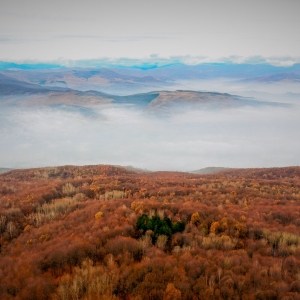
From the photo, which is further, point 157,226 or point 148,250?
point 157,226

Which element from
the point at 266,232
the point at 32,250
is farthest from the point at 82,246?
the point at 266,232

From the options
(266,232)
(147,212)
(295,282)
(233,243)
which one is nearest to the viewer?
(295,282)

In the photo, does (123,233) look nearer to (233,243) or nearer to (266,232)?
(233,243)

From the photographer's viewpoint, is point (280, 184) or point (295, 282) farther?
point (280, 184)

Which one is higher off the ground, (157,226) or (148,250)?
(157,226)

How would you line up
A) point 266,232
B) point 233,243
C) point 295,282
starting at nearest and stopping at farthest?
point 295,282, point 233,243, point 266,232
